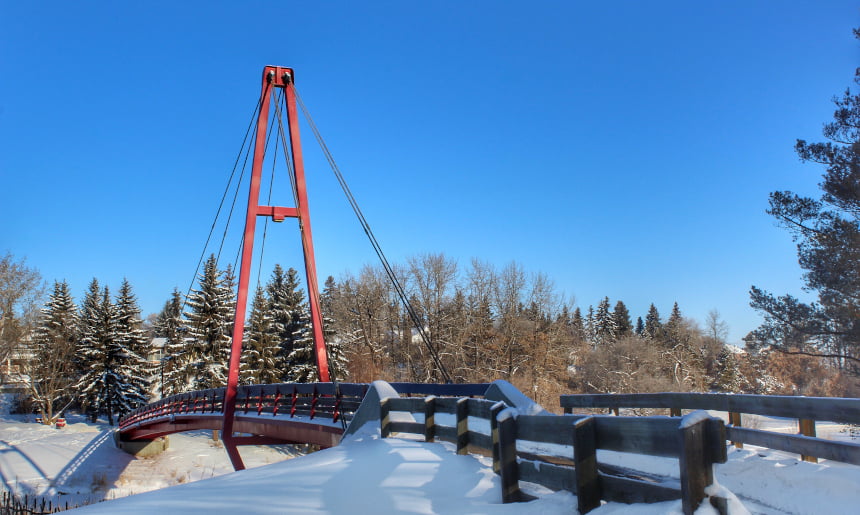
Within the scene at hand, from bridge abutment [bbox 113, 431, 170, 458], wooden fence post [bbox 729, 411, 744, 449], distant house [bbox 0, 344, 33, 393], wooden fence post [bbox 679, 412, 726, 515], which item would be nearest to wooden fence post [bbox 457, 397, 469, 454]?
wooden fence post [bbox 679, 412, 726, 515]

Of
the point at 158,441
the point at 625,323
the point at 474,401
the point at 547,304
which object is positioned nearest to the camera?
the point at 474,401

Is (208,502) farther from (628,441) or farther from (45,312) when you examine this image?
(45,312)

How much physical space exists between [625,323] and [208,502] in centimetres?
9830

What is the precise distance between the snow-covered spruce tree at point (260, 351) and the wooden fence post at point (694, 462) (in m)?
40.3

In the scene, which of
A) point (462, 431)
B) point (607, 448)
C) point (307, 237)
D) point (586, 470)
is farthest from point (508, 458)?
point (307, 237)

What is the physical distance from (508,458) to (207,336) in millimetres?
42019

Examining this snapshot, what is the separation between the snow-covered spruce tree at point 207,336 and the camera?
42438mm

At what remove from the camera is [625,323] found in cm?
9750

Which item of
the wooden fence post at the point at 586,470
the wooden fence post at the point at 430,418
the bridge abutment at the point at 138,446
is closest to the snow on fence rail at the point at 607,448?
the wooden fence post at the point at 586,470

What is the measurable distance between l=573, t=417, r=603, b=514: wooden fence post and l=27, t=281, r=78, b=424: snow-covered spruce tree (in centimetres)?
4809

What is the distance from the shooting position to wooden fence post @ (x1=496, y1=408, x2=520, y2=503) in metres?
4.83

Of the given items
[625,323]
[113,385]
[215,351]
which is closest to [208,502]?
[215,351]

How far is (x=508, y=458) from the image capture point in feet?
16.1

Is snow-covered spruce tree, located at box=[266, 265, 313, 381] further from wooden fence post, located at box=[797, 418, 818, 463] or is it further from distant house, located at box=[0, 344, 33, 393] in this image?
wooden fence post, located at box=[797, 418, 818, 463]
